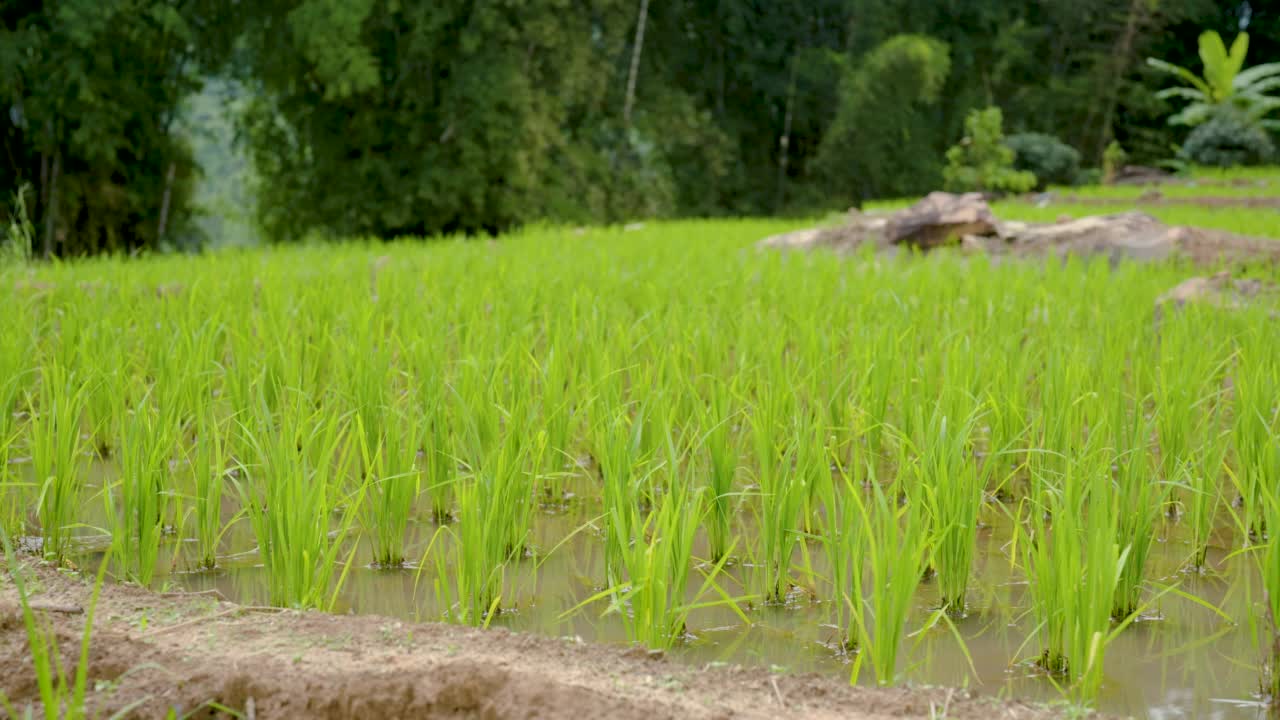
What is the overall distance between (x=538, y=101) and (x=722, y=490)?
15600 mm

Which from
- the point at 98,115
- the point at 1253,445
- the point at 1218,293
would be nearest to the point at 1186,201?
the point at 1218,293

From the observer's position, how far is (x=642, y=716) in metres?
1.27

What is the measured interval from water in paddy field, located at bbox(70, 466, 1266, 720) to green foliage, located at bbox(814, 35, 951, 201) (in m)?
19.9

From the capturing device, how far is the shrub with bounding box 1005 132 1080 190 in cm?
1895

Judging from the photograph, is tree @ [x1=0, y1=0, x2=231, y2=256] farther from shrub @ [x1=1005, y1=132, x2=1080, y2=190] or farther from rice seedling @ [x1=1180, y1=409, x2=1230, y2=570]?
shrub @ [x1=1005, y1=132, x2=1080, y2=190]

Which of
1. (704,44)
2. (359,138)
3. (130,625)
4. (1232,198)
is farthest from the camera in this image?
(704,44)

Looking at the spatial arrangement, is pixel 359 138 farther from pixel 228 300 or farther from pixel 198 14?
pixel 228 300

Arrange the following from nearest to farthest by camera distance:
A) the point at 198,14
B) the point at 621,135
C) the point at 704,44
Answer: the point at 198,14 → the point at 621,135 → the point at 704,44

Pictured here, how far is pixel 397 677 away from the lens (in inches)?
53.3

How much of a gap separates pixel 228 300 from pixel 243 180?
13.8 metres

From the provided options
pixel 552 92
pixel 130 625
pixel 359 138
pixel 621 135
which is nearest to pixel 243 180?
Result: pixel 359 138

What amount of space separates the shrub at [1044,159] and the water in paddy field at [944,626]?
59.1ft

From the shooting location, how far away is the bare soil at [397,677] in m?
1.31

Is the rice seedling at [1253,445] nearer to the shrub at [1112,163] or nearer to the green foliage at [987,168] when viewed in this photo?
the green foliage at [987,168]
